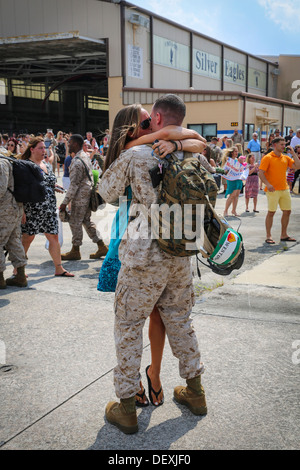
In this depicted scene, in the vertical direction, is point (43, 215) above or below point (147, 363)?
above

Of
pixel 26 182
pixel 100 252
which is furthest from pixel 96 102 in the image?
pixel 26 182

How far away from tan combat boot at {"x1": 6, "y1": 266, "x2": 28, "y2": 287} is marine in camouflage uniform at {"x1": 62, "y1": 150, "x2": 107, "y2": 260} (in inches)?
59.7

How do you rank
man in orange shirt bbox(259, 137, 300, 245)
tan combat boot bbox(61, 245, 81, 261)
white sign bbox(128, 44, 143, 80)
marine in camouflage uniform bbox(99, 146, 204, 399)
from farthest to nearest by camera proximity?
white sign bbox(128, 44, 143, 80), man in orange shirt bbox(259, 137, 300, 245), tan combat boot bbox(61, 245, 81, 261), marine in camouflage uniform bbox(99, 146, 204, 399)

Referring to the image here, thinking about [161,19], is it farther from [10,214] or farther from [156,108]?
[156,108]

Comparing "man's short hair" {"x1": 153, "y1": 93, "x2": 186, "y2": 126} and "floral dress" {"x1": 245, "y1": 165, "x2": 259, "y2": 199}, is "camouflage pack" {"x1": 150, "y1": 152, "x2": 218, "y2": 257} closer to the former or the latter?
"man's short hair" {"x1": 153, "y1": 93, "x2": 186, "y2": 126}

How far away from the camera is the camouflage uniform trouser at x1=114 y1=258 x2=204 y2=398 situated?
2.72 meters

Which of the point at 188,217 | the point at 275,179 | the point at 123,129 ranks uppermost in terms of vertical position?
the point at 123,129

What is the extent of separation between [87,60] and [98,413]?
2923cm

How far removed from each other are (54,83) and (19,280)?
34133 millimetres

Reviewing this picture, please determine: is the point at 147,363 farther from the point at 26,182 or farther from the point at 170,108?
the point at 26,182

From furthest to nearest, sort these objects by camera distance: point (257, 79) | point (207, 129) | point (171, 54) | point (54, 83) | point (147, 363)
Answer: point (257, 79) < point (54, 83) < point (171, 54) < point (207, 129) < point (147, 363)

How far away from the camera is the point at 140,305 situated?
Result: 2.73 metres

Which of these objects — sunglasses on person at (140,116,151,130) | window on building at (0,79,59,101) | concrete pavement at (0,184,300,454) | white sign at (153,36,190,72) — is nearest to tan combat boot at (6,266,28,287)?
concrete pavement at (0,184,300,454)

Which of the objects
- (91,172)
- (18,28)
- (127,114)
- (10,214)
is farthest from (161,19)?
(127,114)
